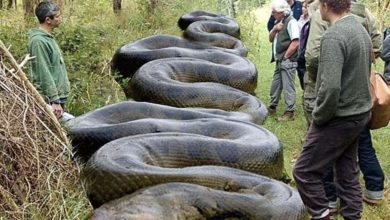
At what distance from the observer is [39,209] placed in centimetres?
355

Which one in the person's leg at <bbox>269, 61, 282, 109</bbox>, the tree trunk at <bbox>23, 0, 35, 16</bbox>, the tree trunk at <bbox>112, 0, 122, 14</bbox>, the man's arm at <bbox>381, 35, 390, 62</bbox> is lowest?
the person's leg at <bbox>269, 61, 282, 109</bbox>

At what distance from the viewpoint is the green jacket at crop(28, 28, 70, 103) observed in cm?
521

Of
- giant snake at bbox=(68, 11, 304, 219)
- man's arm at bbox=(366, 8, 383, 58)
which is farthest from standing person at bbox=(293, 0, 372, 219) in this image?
man's arm at bbox=(366, 8, 383, 58)

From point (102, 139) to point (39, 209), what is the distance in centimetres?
101

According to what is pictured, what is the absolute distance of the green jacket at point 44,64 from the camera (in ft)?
17.1

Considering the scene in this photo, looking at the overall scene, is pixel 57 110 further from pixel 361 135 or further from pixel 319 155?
pixel 361 135

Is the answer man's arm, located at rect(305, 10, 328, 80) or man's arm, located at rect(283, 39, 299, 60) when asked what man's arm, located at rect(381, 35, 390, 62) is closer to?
man's arm, located at rect(305, 10, 328, 80)

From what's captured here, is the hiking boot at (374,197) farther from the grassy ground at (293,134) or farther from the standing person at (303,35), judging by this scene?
the standing person at (303,35)

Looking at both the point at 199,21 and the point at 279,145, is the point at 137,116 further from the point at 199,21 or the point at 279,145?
the point at 199,21

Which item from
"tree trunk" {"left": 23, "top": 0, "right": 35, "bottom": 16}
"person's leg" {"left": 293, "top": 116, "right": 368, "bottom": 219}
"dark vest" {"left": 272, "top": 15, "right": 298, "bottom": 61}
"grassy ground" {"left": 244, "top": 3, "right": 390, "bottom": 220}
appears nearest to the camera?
"person's leg" {"left": 293, "top": 116, "right": 368, "bottom": 219}

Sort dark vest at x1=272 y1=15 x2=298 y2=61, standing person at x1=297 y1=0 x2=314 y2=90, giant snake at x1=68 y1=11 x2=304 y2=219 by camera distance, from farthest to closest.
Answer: dark vest at x1=272 y1=15 x2=298 y2=61, standing person at x1=297 y1=0 x2=314 y2=90, giant snake at x1=68 y1=11 x2=304 y2=219

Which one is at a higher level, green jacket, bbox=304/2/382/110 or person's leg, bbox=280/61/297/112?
green jacket, bbox=304/2/382/110

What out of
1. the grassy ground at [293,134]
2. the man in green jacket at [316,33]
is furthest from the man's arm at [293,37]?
the man in green jacket at [316,33]

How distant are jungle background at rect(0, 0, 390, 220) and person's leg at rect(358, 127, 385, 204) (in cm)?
11
